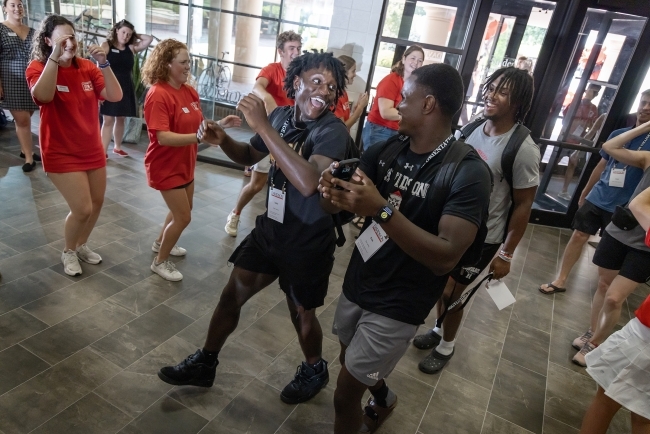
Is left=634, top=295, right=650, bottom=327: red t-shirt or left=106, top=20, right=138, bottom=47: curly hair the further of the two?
left=106, top=20, right=138, bottom=47: curly hair

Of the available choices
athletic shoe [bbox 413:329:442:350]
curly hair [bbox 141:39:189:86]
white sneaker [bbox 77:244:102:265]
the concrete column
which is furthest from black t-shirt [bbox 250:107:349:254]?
the concrete column

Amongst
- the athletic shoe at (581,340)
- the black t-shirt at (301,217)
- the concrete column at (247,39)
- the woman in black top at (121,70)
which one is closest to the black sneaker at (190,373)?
the black t-shirt at (301,217)

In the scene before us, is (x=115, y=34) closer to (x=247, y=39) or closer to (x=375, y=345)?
(x=247, y=39)

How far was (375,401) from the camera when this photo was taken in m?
2.16

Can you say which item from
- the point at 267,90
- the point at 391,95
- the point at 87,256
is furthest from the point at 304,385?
the point at 391,95

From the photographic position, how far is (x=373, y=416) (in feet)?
6.98

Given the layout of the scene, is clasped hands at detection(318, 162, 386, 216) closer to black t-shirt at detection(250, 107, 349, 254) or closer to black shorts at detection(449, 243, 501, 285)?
black t-shirt at detection(250, 107, 349, 254)

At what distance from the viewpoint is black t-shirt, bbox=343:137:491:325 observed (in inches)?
53.7

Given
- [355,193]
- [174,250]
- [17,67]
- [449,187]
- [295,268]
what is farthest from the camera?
[17,67]

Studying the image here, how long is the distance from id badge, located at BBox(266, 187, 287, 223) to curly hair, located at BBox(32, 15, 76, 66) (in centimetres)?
185

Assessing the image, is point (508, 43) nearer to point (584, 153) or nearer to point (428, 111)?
point (584, 153)

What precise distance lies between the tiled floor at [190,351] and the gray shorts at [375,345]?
732mm

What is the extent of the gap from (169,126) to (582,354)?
308 centimetres

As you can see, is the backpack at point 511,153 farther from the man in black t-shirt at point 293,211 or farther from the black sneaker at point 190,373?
the black sneaker at point 190,373
